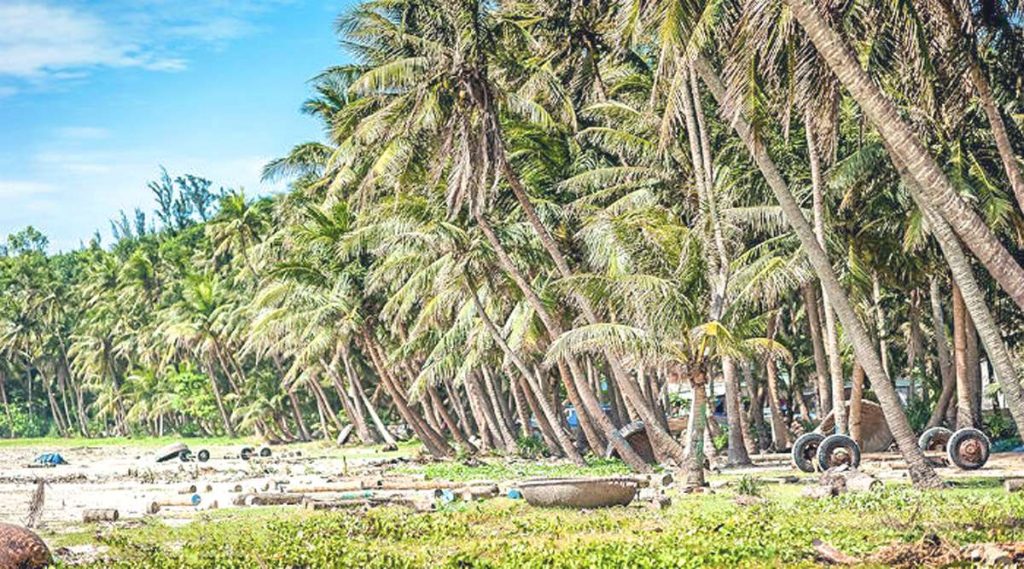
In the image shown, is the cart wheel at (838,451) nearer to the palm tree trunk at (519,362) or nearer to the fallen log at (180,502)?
the palm tree trunk at (519,362)

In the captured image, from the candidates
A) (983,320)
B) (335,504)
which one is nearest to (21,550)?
(335,504)

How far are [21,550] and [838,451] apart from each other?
14.9m

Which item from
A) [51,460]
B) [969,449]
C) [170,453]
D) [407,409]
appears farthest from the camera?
[51,460]

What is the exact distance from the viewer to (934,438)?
26.2 metres

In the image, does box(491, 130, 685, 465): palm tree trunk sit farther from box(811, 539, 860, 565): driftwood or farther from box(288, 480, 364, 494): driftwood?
box(811, 539, 860, 565): driftwood

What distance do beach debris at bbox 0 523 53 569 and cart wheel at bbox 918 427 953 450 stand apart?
56.4ft

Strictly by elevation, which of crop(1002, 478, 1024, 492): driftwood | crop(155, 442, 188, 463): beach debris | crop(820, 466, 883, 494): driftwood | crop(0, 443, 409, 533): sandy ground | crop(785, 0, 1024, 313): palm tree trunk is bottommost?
crop(1002, 478, 1024, 492): driftwood

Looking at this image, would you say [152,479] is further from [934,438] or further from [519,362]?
[934,438]

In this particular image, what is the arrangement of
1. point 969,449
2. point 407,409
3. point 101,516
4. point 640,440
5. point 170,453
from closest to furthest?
point 101,516 < point 969,449 < point 640,440 < point 407,409 < point 170,453

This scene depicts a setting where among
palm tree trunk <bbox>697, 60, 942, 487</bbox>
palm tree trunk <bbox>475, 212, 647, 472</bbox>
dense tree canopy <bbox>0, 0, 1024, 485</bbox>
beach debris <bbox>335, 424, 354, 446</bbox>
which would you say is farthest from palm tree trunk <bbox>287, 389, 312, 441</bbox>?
palm tree trunk <bbox>697, 60, 942, 487</bbox>

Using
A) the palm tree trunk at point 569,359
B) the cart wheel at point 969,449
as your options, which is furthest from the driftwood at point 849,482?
the palm tree trunk at point 569,359

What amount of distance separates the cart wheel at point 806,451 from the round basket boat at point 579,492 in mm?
6294

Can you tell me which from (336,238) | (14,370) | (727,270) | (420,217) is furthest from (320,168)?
(14,370)

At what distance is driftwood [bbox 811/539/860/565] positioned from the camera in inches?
463
